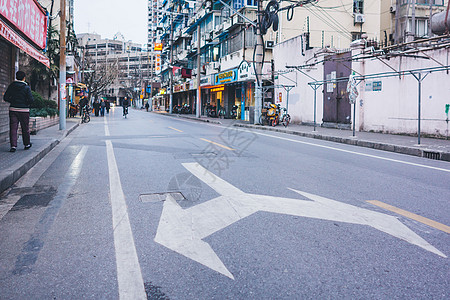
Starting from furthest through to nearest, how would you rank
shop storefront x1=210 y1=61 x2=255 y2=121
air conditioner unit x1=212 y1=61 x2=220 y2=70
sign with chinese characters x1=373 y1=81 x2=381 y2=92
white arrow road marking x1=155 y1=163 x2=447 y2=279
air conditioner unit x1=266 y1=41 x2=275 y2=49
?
air conditioner unit x1=212 y1=61 x2=220 y2=70
air conditioner unit x1=266 y1=41 x2=275 y2=49
shop storefront x1=210 y1=61 x2=255 y2=121
sign with chinese characters x1=373 y1=81 x2=381 y2=92
white arrow road marking x1=155 y1=163 x2=447 y2=279

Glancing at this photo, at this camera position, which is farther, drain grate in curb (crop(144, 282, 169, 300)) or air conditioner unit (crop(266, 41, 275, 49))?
air conditioner unit (crop(266, 41, 275, 49))

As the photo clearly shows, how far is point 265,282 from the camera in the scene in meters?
3.04

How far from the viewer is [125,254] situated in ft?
11.8

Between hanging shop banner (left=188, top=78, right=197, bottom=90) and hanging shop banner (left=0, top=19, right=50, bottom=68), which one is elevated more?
hanging shop banner (left=188, top=78, right=197, bottom=90)

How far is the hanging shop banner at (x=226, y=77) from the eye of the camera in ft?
112

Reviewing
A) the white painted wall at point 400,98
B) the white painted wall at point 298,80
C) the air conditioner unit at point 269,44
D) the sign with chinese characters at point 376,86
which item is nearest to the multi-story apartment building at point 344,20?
the air conditioner unit at point 269,44

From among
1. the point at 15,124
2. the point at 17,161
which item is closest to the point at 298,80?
the point at 15,124

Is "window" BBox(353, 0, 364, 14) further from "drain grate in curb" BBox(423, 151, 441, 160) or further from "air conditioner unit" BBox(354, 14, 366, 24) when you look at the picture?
"drain grate in curb" BBox(423, 151, 441, 160)

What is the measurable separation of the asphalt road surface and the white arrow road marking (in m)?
0.01

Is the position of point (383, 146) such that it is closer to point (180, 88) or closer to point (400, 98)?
point (400, 98)

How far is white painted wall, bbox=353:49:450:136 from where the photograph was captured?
52.1 ft

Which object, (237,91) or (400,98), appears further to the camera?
(237,91)

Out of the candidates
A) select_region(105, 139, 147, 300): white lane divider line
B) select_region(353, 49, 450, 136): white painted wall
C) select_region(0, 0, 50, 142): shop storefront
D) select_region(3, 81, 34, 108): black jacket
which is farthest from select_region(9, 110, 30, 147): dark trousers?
select_region(353, 49, 450, 136): white painted wall

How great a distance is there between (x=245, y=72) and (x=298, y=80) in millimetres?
5345
